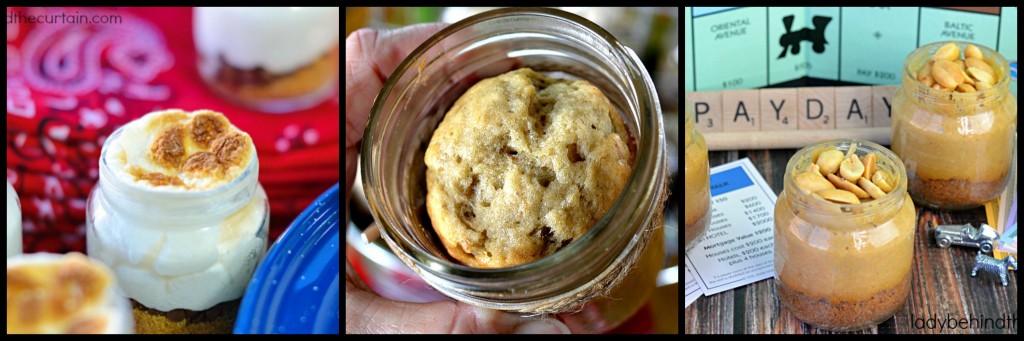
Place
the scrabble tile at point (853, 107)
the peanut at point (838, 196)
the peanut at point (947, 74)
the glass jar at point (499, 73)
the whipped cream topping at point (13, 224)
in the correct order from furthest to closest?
the scrabble tile at point (853, 107) → the peanut at point (947, 74) → the whipped cream topping at point (13, 224) → the peanut at point (838, 196) → the glass jar at point (499, 73)

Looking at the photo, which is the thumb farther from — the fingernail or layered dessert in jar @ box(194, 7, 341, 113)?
layered dessert in jar @ box(194, 7, 341, 113)

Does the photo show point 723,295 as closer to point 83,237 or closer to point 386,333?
point 386,333

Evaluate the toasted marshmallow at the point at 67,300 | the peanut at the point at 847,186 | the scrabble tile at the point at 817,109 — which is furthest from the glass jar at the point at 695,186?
the toasted marshmallow at the point at 67,300

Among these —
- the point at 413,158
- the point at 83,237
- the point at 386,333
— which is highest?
the point at 413,158

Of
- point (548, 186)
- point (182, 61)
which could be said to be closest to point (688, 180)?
point (548, 186)

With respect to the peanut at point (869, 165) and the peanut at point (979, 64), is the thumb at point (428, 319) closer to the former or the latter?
the peanut at point (869, 165)
